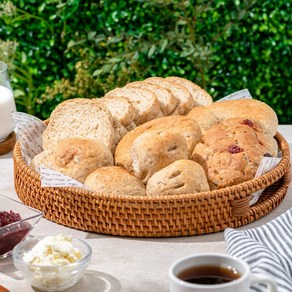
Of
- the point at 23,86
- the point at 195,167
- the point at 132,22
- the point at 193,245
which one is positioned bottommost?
the point at 23,86

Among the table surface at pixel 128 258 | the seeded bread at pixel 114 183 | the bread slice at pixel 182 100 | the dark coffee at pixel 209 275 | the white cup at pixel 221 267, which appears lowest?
the table surface at pixel 128 258

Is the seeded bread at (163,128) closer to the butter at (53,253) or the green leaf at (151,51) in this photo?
the butter at (53,253)

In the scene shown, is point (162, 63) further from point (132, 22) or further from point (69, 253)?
point (69, 253)

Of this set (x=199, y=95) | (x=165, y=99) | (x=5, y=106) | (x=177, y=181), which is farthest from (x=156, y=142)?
(x=5, y=106)

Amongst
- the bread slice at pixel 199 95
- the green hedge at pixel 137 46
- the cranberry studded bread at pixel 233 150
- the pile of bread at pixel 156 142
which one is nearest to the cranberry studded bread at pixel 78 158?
the pile of bread at pixel 156 142

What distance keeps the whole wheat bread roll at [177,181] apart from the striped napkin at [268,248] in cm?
16

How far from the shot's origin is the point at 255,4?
467 cm

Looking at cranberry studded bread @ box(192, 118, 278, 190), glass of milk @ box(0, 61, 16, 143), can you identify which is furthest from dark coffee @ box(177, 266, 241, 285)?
glass of milk @ box(0, 61, 16, 143)

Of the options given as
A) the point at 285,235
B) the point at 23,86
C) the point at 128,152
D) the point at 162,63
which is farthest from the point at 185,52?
the point at 285,235

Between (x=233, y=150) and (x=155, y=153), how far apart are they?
21cm

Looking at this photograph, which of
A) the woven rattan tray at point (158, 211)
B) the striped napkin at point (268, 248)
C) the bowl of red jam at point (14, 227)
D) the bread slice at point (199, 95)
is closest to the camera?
the striped napkin at point (268, 248)

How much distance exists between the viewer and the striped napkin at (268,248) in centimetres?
170

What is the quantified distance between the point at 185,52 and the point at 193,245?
8.12 ft

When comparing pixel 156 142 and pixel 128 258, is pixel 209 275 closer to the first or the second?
pixel 128 258
